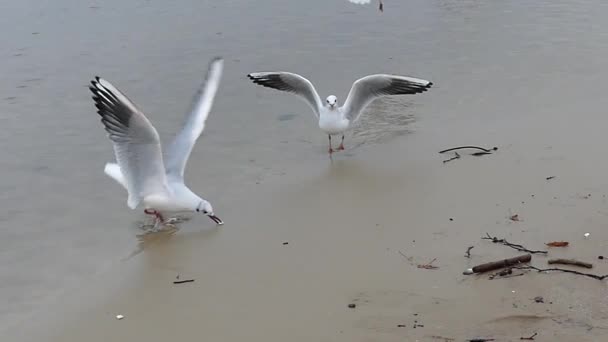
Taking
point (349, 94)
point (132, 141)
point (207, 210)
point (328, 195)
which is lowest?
point (328, 195)

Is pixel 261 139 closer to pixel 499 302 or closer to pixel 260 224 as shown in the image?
pixel 260 224

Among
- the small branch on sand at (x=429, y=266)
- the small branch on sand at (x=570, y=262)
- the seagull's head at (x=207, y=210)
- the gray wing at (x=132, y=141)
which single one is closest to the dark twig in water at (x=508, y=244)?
the small branch on sand at (x=570, y=262)

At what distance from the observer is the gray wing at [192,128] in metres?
5.73

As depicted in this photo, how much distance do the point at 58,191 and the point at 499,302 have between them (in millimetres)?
3576

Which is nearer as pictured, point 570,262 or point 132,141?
point 570,262

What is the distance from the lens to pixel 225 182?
614 centimetres

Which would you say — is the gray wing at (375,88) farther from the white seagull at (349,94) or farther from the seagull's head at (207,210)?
the seagull's head at (207,210)

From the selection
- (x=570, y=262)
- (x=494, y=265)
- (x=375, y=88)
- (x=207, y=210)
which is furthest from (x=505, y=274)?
(x=375, y=88)

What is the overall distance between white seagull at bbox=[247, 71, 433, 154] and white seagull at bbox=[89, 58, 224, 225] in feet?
4.29

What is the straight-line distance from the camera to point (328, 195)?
578 centimetres

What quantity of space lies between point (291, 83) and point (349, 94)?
540 millimetres

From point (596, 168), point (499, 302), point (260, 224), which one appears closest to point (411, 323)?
point (499, 302)

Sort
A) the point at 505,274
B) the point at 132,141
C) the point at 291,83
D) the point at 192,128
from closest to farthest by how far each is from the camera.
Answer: the point at 505,274 < the point at 132,141 < the point at 192,128 < the point at 291,83

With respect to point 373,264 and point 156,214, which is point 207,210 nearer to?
point 156,214
